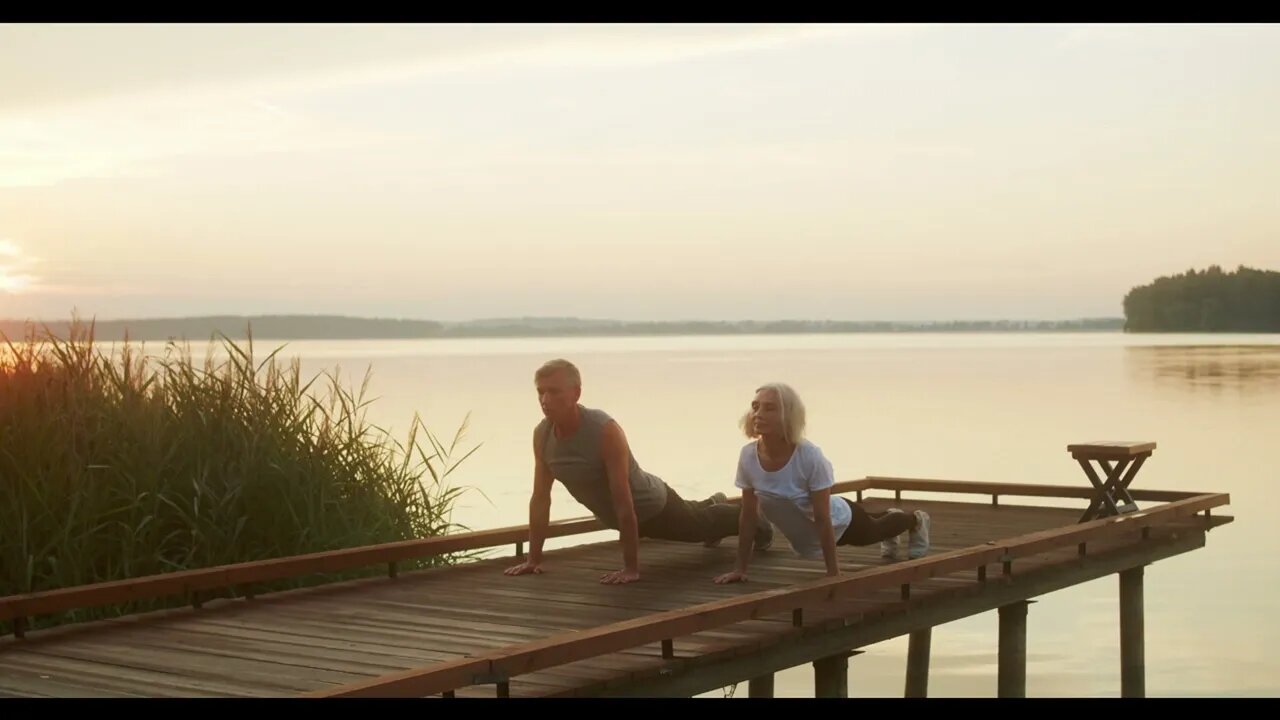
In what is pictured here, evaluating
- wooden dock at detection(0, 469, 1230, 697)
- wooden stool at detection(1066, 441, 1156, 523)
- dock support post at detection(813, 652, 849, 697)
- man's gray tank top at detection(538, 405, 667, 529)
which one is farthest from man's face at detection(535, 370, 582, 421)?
wooden stool at detection(1066, 441, 1156, 523)

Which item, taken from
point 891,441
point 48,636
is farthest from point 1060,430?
point 48,636

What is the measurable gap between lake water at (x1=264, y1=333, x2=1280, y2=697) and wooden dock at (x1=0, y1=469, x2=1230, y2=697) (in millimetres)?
6664

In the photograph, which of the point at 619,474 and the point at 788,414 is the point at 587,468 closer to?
the point at 619,474

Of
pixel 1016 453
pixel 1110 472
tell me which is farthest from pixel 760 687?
pixel 1016 453

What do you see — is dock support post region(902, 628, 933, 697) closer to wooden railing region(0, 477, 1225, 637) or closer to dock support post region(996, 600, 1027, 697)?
dock support post region(996, 600, 1027, 697)

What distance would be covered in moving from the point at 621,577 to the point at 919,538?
95.7 inches

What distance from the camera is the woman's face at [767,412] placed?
948 centimetres

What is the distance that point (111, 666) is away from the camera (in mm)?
8047

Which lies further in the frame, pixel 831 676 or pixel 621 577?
pixel 621 577

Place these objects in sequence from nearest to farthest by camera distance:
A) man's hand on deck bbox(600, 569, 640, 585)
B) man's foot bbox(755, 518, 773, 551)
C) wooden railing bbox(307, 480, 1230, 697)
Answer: wooden railing bbox(307, 480, 1230, 697) → man's hand on deck bbox(600, 569, 640, 585) → man's foot bbox(755, 518, 773, 551)

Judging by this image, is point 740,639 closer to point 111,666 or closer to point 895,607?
point 895,607

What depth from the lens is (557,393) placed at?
31.3ft

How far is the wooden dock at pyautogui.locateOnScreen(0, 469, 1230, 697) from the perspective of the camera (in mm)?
7547
